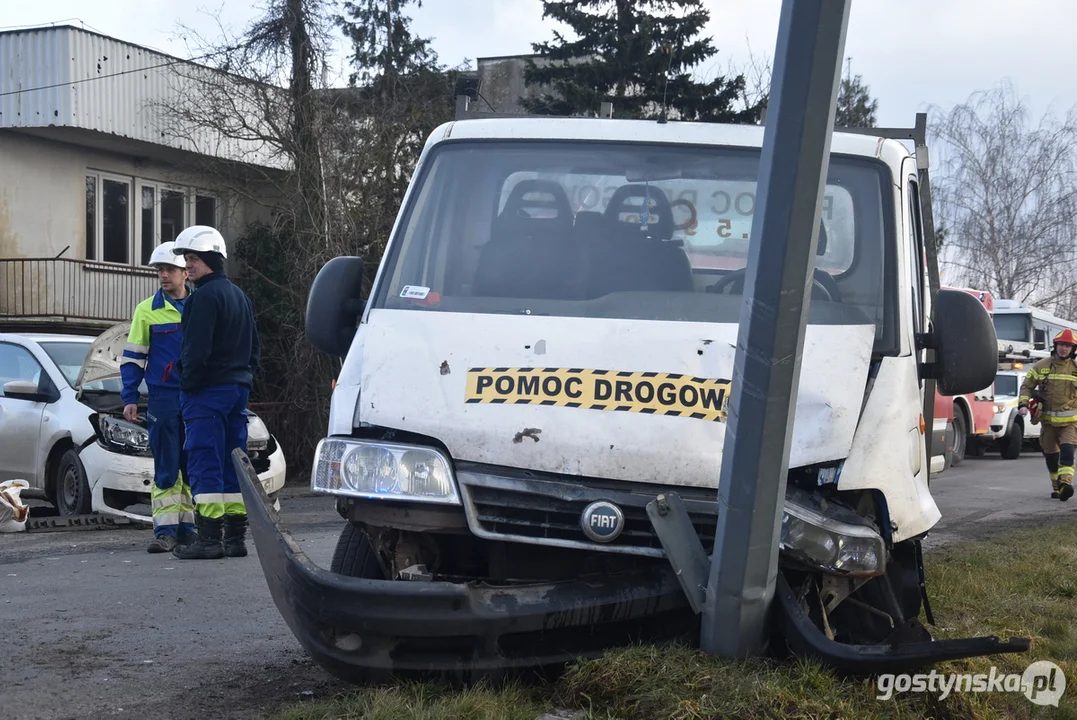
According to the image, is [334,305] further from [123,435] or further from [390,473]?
[123,435]

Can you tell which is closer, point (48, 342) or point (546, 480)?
point (546, 480)

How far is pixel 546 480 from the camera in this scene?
3779 millimetres

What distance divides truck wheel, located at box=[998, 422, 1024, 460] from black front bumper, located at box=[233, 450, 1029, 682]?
19.7 metres

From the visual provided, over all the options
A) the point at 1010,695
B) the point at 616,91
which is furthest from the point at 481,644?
the point at 616,91

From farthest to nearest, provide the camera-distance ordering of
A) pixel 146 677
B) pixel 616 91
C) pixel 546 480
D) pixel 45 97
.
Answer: pixel 616 91, pixel 45 97, pixel 146 677, pixel 546 480

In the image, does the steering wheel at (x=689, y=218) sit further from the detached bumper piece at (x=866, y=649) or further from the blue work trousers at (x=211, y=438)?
the blue work trousers at (x=211, y=438)

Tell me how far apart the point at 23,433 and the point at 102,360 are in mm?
913

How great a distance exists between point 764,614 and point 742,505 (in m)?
0.37

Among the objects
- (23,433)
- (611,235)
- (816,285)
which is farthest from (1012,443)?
(611,235)

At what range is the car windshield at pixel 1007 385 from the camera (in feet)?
71.3

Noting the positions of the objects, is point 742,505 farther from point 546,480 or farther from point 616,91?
point 616,91

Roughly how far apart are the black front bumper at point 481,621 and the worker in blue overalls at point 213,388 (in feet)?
12.1

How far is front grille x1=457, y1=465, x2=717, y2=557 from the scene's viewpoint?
372 cm

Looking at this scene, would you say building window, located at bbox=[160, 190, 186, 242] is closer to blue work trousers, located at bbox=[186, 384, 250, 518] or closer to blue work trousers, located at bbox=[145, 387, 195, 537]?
blue work trousers, located at bbox=[145, 387, 195, 537]
